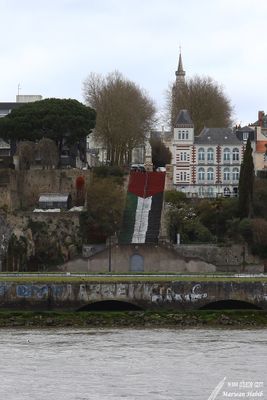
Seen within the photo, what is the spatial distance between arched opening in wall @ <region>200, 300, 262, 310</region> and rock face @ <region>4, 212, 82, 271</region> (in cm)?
2947

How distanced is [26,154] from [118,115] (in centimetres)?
1680

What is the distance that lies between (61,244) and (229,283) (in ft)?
110

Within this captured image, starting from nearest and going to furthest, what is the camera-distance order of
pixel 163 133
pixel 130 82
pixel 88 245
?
pixel 88 245 < pixel 130 82 < pixel 163 133

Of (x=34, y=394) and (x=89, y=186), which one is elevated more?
(x=89, y=186)

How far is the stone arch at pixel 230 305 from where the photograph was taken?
2790 inches

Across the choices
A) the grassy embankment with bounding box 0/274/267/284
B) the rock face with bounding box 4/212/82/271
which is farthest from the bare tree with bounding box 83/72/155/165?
the grassy embankment with bounding box 0/274/267/284

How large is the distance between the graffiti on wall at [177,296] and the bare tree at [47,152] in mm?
43295

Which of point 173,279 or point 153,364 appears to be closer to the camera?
point 153,364

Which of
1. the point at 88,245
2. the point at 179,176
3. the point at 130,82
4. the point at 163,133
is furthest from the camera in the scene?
the point at 163,133

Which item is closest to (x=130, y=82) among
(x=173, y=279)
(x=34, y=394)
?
(x=173, y=279)

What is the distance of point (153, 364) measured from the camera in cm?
5019

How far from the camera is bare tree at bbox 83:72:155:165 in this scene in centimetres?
12638

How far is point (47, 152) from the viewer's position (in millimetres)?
112000

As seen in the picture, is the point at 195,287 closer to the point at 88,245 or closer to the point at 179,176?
the point at 88,245
